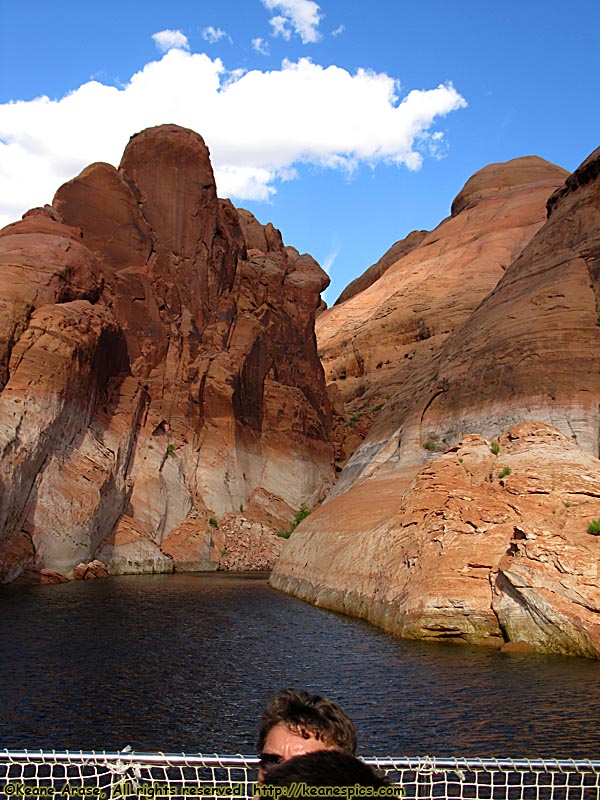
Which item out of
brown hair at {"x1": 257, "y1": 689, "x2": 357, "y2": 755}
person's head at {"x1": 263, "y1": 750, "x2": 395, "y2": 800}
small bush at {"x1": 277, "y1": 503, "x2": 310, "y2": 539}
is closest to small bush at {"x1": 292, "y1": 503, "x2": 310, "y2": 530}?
small bush at {"x1": 277, "y1": 503, "x2": 310, "y2": 539}

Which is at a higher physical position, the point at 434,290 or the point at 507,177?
the point at 507,177

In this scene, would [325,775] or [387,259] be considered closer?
[325,775]

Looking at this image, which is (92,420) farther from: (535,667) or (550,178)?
(550,178)

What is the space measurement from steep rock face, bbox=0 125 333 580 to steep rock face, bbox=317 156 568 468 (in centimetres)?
743

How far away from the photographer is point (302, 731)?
9.48 feet

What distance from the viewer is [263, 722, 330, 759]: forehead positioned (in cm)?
289

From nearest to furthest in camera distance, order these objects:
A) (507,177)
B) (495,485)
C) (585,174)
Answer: (495,485)
(585,174)
(507,177)

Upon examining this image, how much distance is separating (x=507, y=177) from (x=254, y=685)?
9456cm

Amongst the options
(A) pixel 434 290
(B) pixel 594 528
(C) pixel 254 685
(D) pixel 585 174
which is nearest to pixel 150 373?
(A) pixel 434 290

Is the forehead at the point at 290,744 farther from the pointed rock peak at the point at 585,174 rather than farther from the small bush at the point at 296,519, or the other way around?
the small bush at the point at 296,519

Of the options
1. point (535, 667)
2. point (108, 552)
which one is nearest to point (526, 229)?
point (108, 552)

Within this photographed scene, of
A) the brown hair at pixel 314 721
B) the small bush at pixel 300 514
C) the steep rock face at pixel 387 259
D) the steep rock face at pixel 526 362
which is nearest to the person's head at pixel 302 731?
the brown hair at pixel 314 721

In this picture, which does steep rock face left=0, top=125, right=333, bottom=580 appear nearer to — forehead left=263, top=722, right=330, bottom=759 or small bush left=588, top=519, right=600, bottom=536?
small bush left=588, top=519, right=600, bottom=536

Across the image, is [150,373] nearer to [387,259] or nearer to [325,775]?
[325,775]
